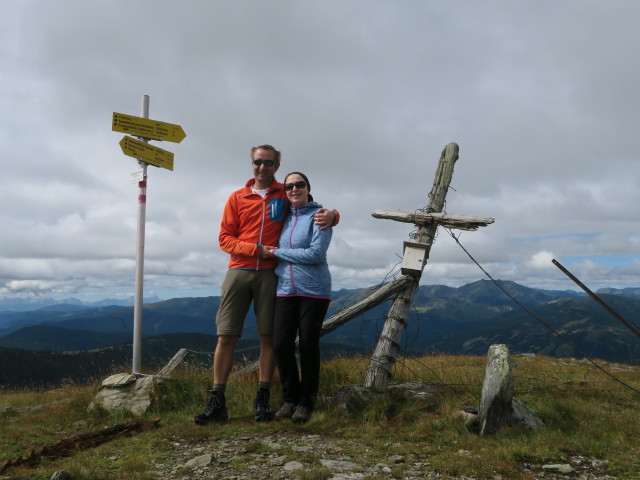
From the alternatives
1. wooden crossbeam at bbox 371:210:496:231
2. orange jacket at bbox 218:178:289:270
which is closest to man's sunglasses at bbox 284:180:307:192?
orange jacket at bbox 218:178:289:270

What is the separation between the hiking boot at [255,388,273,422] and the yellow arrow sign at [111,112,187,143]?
446 cm

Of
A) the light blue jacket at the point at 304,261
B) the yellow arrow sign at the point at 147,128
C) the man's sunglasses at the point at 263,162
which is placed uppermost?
the yellow arrow sign at the point at 147,128

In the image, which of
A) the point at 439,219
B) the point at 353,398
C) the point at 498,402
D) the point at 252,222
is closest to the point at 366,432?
the point at 353,398

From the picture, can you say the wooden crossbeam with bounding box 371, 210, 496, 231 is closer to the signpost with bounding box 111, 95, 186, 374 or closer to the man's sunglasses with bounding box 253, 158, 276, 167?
the man's sunglasses with bounding box 253, 158, 276, 167

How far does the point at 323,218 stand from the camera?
5258 millimetres

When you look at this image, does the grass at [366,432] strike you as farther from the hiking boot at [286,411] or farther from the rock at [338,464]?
the hiking boot at [286,411]

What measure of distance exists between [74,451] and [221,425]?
64.9 inches

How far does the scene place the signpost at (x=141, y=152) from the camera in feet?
22.7

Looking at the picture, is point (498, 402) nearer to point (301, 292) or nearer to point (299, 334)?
point (299, 334)

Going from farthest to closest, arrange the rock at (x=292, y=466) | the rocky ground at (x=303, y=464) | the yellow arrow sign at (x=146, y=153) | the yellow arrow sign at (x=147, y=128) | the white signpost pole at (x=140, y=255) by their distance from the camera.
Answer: the white signpost pole at (x=140, y=255) < the yellow arrow sign at (x=147, y=128) < the yellow arrow sign at (x=146, y=153) < the rock at (x=292, y=466) < the rocky ground at (x=303, y=464)

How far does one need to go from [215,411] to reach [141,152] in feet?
14.0

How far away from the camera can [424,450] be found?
4.58m

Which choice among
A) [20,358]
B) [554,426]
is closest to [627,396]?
[554,426]

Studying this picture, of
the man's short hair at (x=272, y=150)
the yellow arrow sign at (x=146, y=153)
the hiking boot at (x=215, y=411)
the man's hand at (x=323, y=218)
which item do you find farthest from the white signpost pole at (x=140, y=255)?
the man's hand at (x=323, y=218)
